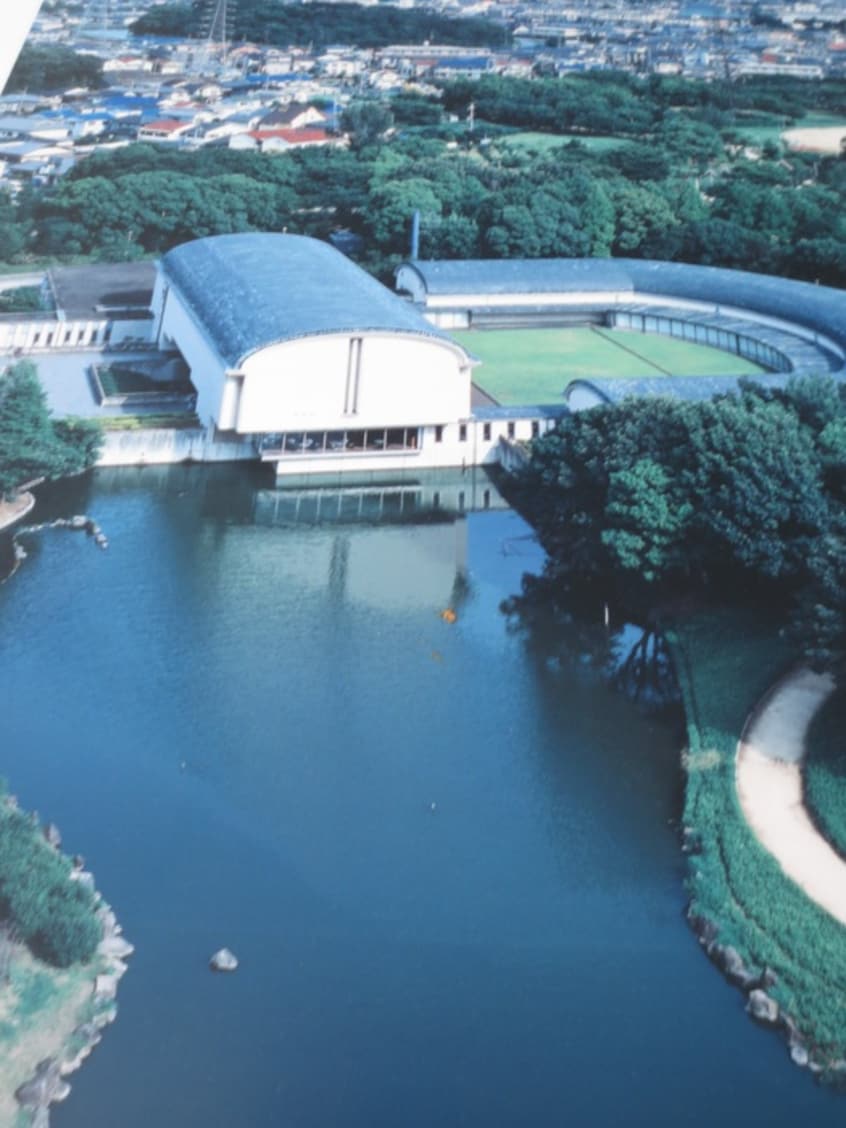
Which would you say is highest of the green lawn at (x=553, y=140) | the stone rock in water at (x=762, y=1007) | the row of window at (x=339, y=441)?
the stone rock in water at (x=762, y=1007)

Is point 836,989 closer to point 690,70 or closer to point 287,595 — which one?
point 287,595

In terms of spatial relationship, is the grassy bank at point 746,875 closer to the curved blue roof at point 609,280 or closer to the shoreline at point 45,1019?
the shoreline at point 45,1019

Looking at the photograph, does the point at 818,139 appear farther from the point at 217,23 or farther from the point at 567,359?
the point at 567,359

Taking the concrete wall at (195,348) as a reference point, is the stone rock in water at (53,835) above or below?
above

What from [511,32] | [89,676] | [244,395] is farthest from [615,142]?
[89,676]

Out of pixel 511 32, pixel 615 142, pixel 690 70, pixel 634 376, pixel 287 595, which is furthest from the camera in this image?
pixel 511 32

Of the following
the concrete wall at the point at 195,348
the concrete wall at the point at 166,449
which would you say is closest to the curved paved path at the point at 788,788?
the concrete wall at the point at 195,348

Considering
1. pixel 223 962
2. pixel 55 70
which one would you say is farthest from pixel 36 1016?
pixel 55 70
